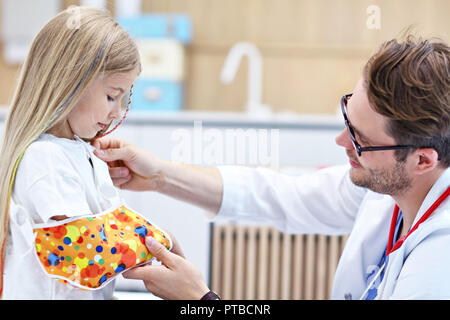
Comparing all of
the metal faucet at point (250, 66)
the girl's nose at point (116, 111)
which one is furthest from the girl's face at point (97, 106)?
the metal faucet at point (250, 66)

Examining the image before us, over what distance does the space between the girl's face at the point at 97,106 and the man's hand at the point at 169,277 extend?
0.19 m

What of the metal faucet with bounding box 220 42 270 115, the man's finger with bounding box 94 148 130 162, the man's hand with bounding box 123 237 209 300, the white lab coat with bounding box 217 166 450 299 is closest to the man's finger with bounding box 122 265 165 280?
the man's hand with bounding box 123 237 209 300

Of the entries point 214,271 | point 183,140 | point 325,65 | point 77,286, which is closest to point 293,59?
point 325,65

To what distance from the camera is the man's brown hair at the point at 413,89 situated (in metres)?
0.76

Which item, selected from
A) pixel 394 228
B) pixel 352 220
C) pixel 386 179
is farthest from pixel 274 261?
pixel 386 179

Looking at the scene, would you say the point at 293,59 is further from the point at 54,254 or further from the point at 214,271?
the point at 54,254

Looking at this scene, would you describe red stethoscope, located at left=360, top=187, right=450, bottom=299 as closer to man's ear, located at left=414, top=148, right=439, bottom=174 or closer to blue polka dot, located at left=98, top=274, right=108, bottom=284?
man's ear, located at left=414, top=148, right=439, bottom=174

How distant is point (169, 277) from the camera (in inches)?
30.5

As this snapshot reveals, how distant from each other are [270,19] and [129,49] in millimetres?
2026

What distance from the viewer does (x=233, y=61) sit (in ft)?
8.80

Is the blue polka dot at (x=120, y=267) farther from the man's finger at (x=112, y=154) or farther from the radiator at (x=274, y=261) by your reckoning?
the radiator at (x=274, y=261)

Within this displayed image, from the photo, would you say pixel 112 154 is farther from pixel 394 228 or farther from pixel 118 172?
pixel 394 228
